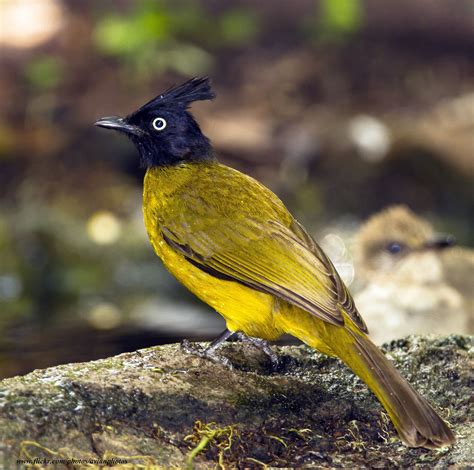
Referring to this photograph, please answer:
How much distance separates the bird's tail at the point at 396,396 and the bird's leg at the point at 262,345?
20.8 inches

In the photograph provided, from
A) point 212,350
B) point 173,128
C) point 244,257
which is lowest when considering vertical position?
point 212,350

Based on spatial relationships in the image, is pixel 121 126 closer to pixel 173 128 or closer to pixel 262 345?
pixel 173 128

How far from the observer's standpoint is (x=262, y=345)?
4.90 metres

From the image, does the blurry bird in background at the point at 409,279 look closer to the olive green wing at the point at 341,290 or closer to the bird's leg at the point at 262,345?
the bird's leg at the point at 262,345

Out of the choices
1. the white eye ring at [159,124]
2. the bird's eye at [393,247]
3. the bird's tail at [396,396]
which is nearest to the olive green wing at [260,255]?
the bird's tail at [396,396]

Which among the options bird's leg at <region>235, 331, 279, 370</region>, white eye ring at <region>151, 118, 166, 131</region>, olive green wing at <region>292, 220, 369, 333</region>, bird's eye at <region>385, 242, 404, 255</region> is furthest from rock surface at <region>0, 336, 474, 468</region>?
bird's eye at <region>385, 242, 404, 255</region>

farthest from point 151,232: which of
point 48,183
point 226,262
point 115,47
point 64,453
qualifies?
point 115,47

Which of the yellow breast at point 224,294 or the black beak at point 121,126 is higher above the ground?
the black beak at point 121,126

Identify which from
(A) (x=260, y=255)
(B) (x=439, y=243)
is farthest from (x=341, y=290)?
(B) (x=439, y=243)

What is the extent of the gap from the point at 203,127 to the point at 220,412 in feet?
24.1

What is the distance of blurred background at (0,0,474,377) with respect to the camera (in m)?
9.42

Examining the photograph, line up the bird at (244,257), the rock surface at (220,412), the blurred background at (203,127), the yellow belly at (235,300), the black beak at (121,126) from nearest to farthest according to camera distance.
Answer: the rock surface at (220,412) → the bird at (244,257) → the yellow belly at (235,300) → the black beak at (121,126) → the blurred background at (203,127)

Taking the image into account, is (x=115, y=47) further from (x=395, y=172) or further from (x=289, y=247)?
(x=289, y=247)

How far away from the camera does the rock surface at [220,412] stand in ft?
12.3
